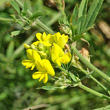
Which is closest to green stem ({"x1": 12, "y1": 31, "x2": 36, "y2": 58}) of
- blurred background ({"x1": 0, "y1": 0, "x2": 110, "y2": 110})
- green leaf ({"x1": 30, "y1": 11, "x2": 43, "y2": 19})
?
blurred background ({"x1": 0, "y1": 0, "x2": 110, "y2": 110})

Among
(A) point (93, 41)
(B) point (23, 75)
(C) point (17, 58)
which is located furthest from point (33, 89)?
(A) point (93, 41)

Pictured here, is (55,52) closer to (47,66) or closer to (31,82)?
(47,66)

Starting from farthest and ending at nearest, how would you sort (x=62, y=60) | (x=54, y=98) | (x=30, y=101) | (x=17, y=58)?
(x=17, y=58) < (x=54, y=98) < (x=30, y=101) < (x=62, y=60)

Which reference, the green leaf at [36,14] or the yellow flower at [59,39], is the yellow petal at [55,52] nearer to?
the yellow flower at [59,39]

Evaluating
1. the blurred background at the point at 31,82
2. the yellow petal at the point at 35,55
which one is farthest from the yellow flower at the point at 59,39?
the blurred background at the point at 31,82

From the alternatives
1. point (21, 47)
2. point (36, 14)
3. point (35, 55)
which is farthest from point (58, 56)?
point (21, 47)

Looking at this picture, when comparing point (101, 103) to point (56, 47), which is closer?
point (56, 47)

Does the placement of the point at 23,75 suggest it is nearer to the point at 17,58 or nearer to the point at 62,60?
the point at 17,58

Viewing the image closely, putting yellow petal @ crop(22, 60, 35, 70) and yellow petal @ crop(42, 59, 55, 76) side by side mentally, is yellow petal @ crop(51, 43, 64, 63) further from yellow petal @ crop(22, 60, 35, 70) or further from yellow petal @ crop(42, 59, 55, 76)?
yellow petal @ crop(22, 60, 35, 70)
